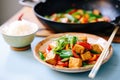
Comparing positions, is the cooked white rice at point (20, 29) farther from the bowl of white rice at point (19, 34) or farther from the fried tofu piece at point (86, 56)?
the fried tofu piece at point (86, 56)

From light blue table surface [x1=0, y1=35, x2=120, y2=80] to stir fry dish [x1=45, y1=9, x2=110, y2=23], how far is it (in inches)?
11.5

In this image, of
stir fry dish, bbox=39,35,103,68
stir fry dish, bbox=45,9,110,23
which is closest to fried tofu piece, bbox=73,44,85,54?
stir fry dish, bbox=39,35,103,68

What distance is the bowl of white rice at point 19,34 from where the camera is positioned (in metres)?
0.94

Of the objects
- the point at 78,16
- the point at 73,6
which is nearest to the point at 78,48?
the point at 78,16

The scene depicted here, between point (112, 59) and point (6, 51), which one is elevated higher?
point (112, 59)

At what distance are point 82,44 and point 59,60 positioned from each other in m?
0.10

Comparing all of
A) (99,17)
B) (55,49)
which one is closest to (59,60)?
(55,49)

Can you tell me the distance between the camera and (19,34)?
0.94m

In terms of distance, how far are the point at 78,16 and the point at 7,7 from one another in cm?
104

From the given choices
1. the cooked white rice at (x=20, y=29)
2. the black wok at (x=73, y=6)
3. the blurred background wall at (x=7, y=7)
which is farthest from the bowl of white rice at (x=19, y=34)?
the blurred background wall at (x=7, y=7)

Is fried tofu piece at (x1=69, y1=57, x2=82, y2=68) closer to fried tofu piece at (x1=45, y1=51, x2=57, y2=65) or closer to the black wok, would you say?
fried tofu piece at (x1=45, y1=51, x2=57, y2=65)

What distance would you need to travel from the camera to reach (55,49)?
2.86ft

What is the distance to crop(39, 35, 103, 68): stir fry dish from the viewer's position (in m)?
0.82

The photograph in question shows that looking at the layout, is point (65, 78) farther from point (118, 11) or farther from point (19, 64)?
point (118, 11)
